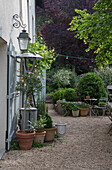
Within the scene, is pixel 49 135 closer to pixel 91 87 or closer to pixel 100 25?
pixel 100 25

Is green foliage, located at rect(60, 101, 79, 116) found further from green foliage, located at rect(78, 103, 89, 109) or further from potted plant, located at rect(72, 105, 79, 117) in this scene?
green foliage, located at rect(78, 103, 89, 109)

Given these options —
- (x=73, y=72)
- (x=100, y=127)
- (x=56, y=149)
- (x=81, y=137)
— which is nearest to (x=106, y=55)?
(x=100, y=127)

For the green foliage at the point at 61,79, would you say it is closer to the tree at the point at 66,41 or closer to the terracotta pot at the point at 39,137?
the tree at the point at 66,41

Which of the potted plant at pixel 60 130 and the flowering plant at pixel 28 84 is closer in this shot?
the flowering plant at pixel 28 84

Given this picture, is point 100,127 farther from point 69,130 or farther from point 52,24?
point 52,24

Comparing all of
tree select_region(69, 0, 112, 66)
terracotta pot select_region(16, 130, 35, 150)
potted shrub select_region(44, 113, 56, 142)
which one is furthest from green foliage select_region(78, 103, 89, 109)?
terracotta pot select_region(16, 130, 35, 150)

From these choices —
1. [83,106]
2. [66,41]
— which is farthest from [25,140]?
[66,41]

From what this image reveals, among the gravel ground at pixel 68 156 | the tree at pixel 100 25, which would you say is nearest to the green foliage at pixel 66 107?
the tree at pixel 100 25

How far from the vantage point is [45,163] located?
403 cm

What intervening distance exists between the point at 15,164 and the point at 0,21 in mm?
2348

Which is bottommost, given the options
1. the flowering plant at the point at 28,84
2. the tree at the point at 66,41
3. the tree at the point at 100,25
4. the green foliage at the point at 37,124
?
the green foliage at the point at 37,124

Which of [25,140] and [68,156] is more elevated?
[25,140]

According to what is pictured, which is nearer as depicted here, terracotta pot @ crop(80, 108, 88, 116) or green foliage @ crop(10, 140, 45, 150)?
green foliage @ crop(10, 140, 45, 150)

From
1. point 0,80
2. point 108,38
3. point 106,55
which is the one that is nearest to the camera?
point 0,80
